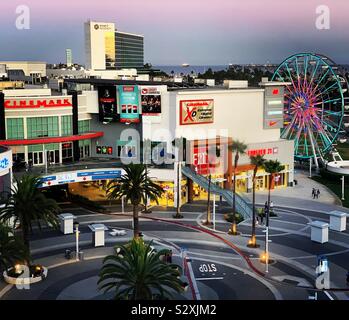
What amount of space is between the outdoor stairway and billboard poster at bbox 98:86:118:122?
43.1 feet

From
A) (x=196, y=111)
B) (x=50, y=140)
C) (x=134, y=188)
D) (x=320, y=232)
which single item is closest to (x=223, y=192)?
(x=196, y=111)

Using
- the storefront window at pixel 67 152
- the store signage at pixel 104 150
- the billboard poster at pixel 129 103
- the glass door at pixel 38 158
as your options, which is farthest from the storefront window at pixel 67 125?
the billboard poster at pixel 129 103

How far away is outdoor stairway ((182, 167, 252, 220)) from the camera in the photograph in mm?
53569

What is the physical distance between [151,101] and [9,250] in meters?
36.6

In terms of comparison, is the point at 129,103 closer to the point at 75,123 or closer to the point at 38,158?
the point at 75,123

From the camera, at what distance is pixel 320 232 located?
45.9 meters

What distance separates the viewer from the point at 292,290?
3494cm

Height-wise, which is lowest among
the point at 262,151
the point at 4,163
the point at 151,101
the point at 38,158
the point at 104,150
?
the point at 38,158

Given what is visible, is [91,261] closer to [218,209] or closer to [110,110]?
[218,209]

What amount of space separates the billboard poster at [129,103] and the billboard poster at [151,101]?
1.19 m

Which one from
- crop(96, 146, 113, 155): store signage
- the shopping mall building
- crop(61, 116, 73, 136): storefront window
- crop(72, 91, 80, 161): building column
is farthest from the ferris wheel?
crop(61, 116, 73, 136): storefront window

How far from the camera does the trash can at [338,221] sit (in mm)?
49875

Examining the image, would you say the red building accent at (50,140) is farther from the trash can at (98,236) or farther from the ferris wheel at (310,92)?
the ferris wheel at (310,92)
